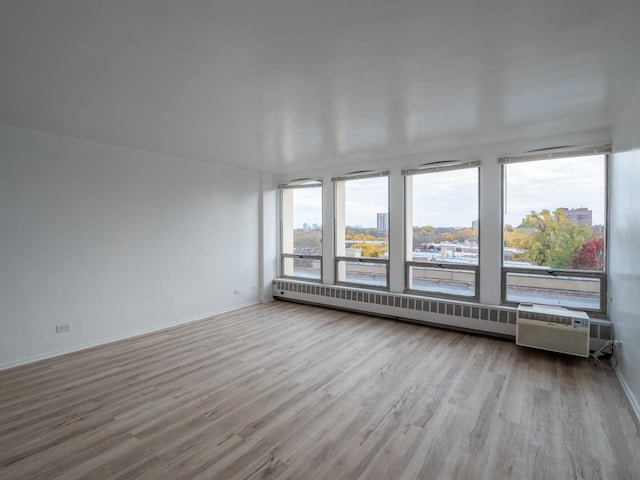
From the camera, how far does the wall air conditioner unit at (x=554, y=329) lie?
354cm

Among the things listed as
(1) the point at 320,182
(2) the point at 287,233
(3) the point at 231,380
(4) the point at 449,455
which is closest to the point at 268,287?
(2) the point at 287,233

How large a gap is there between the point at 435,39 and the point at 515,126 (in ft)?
7.36

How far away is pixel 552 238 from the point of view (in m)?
4.10

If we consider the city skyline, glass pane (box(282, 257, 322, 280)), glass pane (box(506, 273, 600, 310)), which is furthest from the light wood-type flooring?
glass pane (box(282, 257, 322, 280))

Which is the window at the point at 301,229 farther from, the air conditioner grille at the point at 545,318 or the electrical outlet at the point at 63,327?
the electrical outlet at the point at 63,327

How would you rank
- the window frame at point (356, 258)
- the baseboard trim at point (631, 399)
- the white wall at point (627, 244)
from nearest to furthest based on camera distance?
1. the baseboard trim at point (631, 399)
2. the white wall at point (627, 244)
3. the window frame at point (356, 258)

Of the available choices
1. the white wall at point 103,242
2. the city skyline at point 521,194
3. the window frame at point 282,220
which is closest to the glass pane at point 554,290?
the city skyline at point 521,194

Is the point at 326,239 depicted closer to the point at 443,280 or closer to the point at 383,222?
the point at 383,222

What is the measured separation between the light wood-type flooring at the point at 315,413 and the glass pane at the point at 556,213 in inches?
48.2

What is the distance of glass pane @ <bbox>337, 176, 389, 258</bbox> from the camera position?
18.1ft

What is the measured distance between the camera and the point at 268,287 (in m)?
6.53

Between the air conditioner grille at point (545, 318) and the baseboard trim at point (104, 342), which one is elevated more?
the air conditioner grille at point (545, 318)

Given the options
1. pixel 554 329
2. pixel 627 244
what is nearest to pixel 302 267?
pixel 554 329

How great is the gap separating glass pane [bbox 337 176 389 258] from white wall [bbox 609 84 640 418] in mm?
2871
